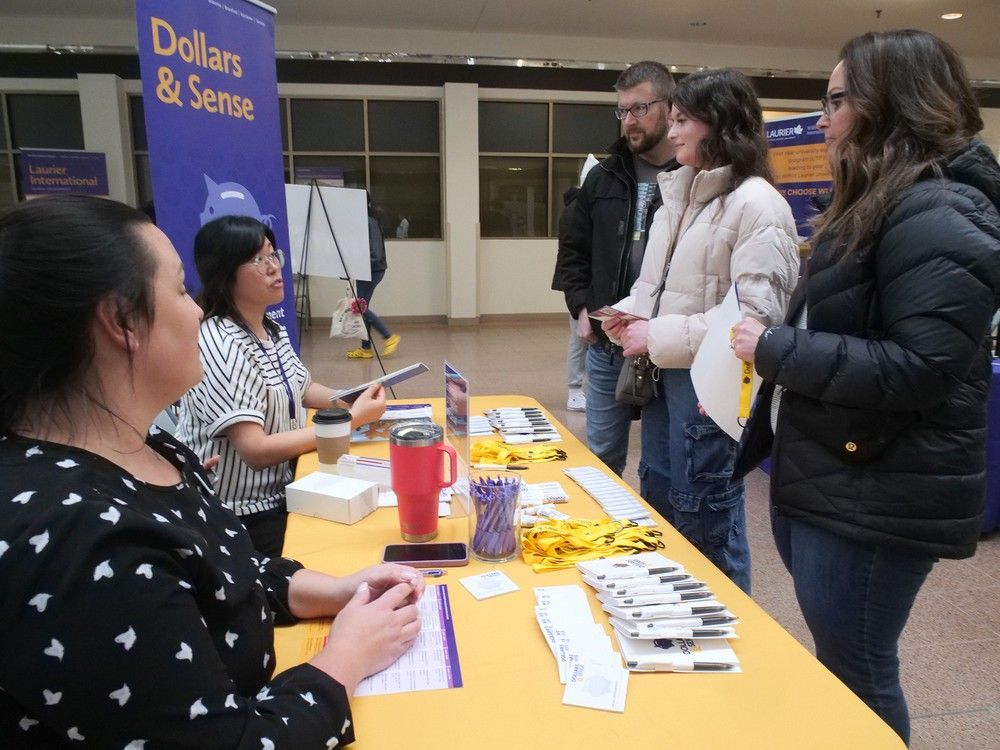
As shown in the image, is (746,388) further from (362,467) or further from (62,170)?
(62,170)

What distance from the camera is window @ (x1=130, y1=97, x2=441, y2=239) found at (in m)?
8.28

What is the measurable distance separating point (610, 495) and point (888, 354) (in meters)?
0.63

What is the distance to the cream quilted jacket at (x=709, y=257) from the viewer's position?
1.68 metres

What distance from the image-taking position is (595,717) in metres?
0.84

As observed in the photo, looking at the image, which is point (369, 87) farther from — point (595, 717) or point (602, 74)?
point (595, 717)

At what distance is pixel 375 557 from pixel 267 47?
252 cm

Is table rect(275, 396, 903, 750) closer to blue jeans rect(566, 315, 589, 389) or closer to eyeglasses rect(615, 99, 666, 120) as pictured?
eyeglasses rect(615, 99, 666, 120)

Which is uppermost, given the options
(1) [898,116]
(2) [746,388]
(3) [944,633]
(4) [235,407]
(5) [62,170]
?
(5) [62,170]

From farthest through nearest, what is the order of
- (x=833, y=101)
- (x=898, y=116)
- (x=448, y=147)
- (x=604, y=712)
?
(x=448, y=147), (x=833, y=101), (x=898, y=116), (x=604, y=712)

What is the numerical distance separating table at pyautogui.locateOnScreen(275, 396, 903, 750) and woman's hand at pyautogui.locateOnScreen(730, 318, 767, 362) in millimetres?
487

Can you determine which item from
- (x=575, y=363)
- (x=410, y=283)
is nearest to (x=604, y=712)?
(x=575, y=363)

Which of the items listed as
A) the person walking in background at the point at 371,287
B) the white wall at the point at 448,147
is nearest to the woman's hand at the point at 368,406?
the person walking in background at the point at 371,287

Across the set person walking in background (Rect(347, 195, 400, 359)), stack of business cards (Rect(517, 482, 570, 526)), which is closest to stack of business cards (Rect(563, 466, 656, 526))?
stack of business cards (Rect(517, 482, 570, 526))

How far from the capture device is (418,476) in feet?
4.17
